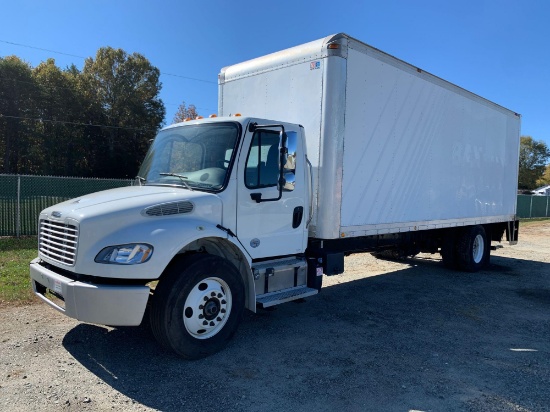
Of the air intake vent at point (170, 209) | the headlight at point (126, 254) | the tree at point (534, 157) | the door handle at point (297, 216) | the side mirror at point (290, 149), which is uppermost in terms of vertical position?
the tree at point (534, 157)

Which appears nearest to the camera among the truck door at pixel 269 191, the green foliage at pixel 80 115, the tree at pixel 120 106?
the truck door at pixel 269 191

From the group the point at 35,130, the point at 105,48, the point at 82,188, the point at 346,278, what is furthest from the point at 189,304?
the point at 105,48

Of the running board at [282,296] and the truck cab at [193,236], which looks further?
the running board at [282,296]

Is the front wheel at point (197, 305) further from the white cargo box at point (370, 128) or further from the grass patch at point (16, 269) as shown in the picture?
the grass patch at point (16, 269)

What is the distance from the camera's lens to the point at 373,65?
614 cm

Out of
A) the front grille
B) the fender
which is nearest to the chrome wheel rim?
the fender

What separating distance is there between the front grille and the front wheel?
900 mm

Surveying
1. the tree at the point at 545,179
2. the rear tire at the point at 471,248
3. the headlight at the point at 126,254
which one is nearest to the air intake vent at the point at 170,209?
the headlight at the point at 126,254

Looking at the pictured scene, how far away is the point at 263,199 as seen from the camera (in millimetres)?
5004

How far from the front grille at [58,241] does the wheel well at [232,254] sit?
3.77 feet

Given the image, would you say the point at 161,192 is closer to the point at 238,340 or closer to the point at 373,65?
the point at 238,340

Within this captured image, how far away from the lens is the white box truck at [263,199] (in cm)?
402

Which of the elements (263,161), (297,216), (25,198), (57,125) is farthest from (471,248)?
(57,125)

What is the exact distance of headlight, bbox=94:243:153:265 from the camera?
391 cm
